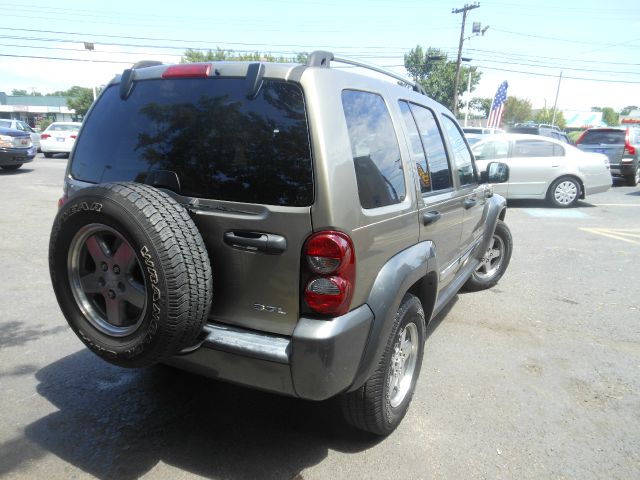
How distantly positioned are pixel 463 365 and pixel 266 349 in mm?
2045

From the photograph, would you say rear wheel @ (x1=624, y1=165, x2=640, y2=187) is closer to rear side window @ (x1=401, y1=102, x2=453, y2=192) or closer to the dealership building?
rear side window @ (x1=401, y1=102, x2=453, y2=192)

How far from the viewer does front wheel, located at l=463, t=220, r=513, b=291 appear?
5.23 meters

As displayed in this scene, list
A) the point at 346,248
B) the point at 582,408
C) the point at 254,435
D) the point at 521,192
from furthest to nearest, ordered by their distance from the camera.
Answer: the point at 521,192 < the point at 582,408 < the point at 254,435 < the point at 346,248

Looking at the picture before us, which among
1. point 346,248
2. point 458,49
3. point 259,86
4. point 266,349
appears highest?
point 458,49

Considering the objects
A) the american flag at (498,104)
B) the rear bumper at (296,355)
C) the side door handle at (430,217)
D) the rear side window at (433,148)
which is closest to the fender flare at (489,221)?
the rear side window at (433,148)

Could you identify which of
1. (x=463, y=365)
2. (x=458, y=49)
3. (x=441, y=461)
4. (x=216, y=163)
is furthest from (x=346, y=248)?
(x=458, y=49)

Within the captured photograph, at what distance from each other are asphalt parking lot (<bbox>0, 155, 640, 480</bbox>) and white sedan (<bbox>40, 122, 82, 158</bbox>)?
17.8 m

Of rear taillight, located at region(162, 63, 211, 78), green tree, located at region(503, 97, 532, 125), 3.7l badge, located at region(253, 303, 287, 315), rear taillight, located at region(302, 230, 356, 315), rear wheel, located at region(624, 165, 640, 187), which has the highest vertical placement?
green tree, located at region(503, 97, 532, 125)

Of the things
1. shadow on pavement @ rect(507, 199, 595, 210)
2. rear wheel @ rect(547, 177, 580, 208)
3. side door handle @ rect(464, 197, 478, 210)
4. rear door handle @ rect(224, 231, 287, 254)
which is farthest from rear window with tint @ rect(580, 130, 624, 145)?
rear door handle @ rect(224, 231, 287, 254)

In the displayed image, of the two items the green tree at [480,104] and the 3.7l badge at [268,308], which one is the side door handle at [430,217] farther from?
the green tree at [480,104]

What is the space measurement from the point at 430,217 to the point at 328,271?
1074 millimetres

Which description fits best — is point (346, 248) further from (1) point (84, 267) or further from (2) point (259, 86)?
(1) point (84, 267)

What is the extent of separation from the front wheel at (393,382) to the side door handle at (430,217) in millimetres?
470

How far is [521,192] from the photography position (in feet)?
35.7
